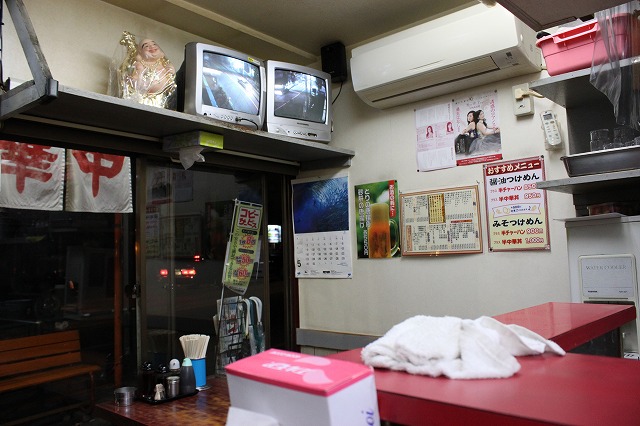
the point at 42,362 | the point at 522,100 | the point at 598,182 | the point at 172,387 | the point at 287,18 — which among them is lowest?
the point at 42,362

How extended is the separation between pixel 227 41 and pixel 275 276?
181 centimetres

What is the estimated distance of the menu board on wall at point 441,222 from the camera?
9.71ft

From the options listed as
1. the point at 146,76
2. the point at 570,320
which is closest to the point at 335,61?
the point at 146,76

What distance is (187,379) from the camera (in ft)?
7.51

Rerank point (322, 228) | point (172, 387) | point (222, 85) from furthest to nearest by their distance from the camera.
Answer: point (322, 228) → point (222, 85) → point (172, 387)

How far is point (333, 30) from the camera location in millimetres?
3307

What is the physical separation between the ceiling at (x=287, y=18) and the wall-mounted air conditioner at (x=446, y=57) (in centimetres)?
23

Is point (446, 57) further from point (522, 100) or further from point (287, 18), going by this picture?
point (287, 18)

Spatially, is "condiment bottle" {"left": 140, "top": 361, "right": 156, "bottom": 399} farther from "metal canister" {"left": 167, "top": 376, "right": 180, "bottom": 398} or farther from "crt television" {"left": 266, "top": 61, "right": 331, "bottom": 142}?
"crt television" {"left": 266, "top": 61, "right": 331, "bottom": 142}

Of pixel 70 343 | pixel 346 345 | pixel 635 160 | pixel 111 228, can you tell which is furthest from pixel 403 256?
pixel 70 343

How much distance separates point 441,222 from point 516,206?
1.59 feet

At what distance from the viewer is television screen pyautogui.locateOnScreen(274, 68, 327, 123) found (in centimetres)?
307

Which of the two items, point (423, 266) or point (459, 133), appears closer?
point (459, 133)

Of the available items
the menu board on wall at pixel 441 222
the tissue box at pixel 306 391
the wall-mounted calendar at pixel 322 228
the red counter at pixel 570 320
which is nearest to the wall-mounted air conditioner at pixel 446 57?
the menu board on wall at pixel 441 222
